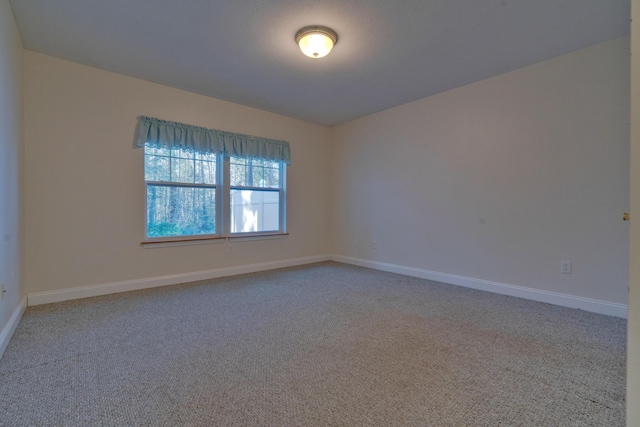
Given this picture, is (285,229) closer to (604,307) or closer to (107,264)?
(107,264)

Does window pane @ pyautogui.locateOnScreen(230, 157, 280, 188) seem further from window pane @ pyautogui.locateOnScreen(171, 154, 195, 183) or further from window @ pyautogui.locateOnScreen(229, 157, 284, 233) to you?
window pane @ pyautogui.locateOnScreen(171, 154, 195, 183)

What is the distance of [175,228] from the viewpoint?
12.6 feet

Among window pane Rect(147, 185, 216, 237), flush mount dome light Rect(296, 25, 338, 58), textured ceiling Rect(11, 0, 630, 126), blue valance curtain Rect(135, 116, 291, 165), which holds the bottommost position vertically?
window pane Rect(147, 185, 216, 237)

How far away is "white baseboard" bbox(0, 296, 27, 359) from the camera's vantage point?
2.00 m

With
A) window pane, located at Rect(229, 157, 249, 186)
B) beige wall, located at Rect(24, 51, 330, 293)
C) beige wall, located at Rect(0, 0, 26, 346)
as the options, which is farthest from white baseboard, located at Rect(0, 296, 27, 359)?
window pane, located at Rect(229, 157, 249, 186)

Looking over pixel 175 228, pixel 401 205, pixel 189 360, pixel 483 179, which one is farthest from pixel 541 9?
pixel 175 228

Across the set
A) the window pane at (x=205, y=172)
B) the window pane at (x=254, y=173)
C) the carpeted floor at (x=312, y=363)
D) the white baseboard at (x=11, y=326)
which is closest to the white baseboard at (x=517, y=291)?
the carpeted floor at (x=312, y=363)

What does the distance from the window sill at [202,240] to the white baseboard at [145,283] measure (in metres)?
0.39

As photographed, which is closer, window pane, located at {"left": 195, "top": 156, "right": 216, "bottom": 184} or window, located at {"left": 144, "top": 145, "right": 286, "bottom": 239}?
window, located at {"left": 144, "top": 145, "right": 286, "bottom": 239}

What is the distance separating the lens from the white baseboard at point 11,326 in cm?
200

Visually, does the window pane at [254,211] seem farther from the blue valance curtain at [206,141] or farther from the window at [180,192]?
the blue valance curtain at [206,141]

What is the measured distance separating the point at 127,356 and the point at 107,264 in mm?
1847

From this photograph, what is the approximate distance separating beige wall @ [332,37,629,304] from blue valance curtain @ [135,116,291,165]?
161 centimetres

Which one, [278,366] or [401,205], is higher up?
[401,205]
